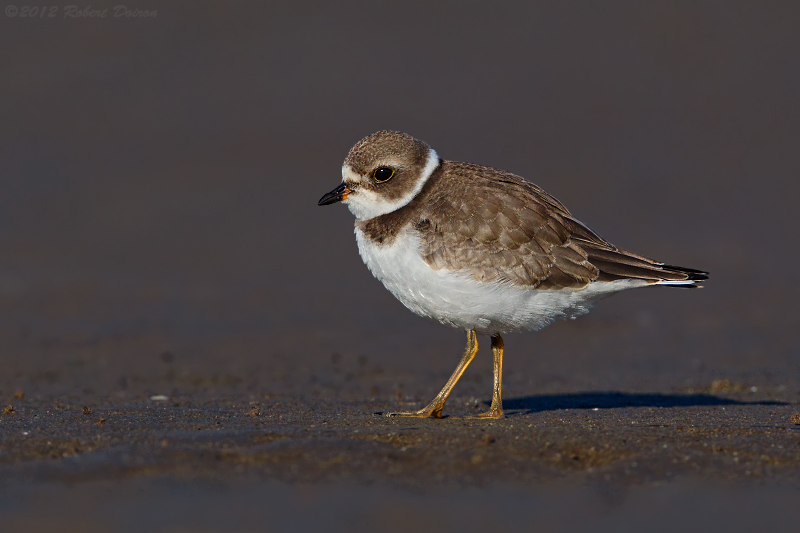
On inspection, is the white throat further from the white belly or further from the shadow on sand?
the shadow on sand

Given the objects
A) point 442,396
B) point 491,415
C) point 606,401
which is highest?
point 442,396

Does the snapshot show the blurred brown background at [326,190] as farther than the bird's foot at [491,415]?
Yes

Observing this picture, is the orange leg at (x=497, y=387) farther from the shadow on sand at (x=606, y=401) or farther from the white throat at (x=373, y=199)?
the white throat at (x=373, y=199)

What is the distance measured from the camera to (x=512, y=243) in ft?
24.8

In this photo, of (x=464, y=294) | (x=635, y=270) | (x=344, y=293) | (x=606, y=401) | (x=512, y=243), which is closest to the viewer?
(x=464, y=294)

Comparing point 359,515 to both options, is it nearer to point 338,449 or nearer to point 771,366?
point 338,449

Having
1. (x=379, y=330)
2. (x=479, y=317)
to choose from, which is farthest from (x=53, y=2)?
(x=479, y=317)

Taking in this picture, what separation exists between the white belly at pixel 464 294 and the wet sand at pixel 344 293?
0.85m

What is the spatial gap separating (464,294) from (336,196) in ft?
4.79

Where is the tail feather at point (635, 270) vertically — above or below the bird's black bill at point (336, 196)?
below

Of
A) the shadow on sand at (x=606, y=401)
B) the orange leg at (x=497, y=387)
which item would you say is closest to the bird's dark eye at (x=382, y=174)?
the orange leg at (x=497, y=387)

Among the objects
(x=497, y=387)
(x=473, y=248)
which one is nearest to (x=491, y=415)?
(x=497, y=387)

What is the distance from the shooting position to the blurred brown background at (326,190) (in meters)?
11.9

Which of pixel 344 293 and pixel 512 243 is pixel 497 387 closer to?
pixel 512 243
